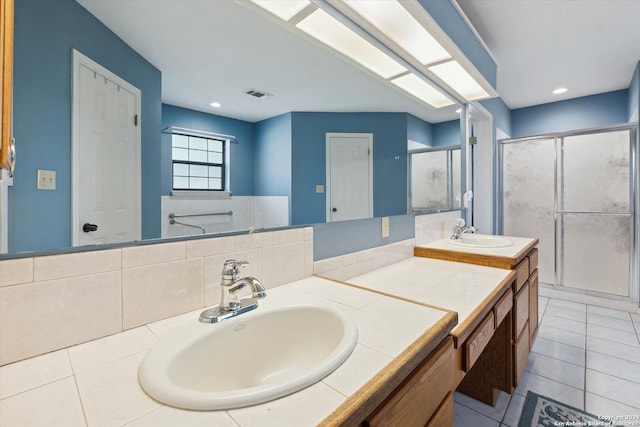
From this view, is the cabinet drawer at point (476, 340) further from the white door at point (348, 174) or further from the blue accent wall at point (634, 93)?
the blue accent wall at point (634, 93)

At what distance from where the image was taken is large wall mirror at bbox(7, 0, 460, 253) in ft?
1.93

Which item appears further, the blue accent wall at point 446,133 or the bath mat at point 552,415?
the blue accent wall at point 446,133

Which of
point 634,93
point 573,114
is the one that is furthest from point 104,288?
point 573,114

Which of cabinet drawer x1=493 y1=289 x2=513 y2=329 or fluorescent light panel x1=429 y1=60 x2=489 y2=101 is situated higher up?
fluorescent light panel x1=429 y1=60 x2=489 y2=101

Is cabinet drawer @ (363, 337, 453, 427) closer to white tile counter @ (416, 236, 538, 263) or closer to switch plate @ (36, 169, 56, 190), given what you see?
switch plate @ (36, 169, 56, 190)

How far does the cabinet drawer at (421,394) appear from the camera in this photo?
1.95 feet

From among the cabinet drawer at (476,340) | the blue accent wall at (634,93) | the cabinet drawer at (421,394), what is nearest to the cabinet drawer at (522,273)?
the cabinet drawer at (476,340)

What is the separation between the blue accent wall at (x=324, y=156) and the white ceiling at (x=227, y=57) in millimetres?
67

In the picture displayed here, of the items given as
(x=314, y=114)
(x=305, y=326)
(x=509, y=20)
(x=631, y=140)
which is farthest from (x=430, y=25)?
(x=631, y=140)

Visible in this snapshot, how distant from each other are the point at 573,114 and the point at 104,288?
5.11m

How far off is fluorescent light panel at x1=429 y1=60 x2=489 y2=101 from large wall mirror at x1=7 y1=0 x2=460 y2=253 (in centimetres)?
72


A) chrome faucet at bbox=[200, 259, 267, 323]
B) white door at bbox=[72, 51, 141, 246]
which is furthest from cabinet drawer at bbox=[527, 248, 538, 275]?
white door at bbox=[72, 51, 141, 246]

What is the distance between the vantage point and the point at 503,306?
1320 mm

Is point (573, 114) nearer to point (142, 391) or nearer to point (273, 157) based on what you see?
point (273, 157)
